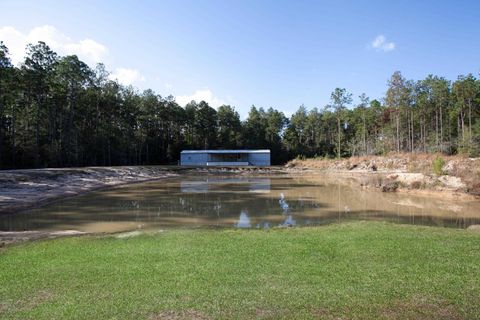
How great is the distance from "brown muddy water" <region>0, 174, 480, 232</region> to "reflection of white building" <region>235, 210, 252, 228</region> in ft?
0.07

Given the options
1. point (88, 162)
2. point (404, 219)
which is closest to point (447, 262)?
point (404, 219)

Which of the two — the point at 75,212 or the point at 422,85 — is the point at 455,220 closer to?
the point at 75,212

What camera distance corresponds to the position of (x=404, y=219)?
50.4 feet

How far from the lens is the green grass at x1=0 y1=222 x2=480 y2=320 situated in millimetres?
5012

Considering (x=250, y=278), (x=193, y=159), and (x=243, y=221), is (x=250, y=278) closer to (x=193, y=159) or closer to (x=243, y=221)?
(x=243, y=221)

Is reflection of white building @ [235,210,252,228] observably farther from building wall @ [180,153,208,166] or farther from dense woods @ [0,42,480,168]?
building wall @ [180,153,208,166]

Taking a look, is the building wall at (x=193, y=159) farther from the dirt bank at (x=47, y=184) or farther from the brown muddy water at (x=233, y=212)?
the brown muddy water at (x=233, y=212)

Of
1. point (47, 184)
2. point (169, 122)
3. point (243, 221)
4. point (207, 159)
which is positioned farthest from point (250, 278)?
point (169, 122)

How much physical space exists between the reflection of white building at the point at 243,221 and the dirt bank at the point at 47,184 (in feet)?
33.5

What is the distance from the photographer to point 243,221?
1506 cm

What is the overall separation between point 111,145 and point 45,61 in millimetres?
18463

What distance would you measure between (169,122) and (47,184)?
51.8 m

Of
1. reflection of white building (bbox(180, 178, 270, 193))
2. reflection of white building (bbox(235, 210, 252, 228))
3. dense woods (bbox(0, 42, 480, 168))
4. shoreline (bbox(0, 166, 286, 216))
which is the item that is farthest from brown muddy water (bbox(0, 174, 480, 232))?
dense woods (bbox(0, 42, 480, 168))

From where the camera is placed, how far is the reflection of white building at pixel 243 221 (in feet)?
46.2
